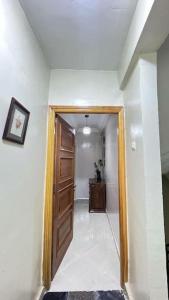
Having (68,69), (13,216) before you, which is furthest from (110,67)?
(13,216)

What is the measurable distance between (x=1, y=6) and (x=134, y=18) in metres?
0.94

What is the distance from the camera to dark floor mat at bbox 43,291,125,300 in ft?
5.55

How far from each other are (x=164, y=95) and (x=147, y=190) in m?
0.98

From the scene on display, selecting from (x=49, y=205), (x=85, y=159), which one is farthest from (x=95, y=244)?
(x=85, y=159)

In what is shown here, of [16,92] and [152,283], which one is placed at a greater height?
[16,92]

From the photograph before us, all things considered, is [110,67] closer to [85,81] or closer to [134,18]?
[85,81]

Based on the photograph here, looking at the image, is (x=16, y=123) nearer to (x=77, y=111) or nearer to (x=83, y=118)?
(x=77, y=111)

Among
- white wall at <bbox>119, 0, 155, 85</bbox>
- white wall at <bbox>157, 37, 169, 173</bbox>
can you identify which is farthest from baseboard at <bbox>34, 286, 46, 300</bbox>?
white wall at <bbox>119, 0, 155, 85</bbox>

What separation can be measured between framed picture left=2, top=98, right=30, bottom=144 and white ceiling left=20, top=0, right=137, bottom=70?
0.79m

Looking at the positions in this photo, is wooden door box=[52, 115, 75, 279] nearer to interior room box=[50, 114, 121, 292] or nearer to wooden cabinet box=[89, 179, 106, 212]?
interior room box=[50, 114, 121, 292]

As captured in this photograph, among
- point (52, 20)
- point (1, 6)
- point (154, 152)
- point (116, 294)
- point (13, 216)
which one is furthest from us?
point (116, 294)

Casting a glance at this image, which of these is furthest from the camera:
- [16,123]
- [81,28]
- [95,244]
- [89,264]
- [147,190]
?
[95,244]

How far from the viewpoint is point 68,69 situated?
82.0 inches

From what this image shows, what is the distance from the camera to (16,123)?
3.82 ft
